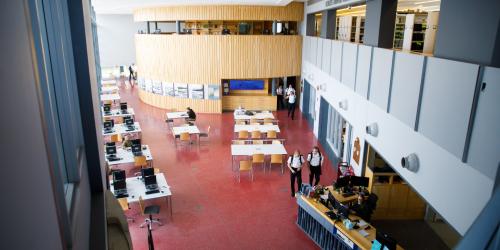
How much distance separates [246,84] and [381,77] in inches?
545

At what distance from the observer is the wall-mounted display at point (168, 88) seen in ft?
70.1

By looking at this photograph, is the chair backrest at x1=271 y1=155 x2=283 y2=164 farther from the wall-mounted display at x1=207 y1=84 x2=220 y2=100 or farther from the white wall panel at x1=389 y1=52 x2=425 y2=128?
the wall-mounted display at x1=207 y1=84 x2=220 y2=100

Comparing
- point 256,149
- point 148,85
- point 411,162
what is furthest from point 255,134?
point 148,85

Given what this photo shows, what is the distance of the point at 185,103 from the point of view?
69.5 feet

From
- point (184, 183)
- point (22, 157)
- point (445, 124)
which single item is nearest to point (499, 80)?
point (445, 124)

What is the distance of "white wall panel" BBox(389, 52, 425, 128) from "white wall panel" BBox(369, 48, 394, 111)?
0.27 metres

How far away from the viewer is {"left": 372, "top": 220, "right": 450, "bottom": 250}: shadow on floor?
851 centimetres

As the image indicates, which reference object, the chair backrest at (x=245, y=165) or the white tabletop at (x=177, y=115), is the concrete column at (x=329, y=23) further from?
the white tabletop at (x=177, y=115)

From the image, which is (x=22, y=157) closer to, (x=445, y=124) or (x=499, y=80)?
(x=499, y=80)

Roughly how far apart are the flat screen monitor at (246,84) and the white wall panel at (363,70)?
39.2 feet

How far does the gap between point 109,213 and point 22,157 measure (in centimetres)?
348

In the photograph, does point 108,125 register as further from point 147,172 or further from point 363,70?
point 363,70

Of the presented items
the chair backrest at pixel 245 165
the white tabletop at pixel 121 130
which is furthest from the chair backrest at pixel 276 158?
the white tabletop at pixel 121 130

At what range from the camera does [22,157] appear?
1.16 metres
